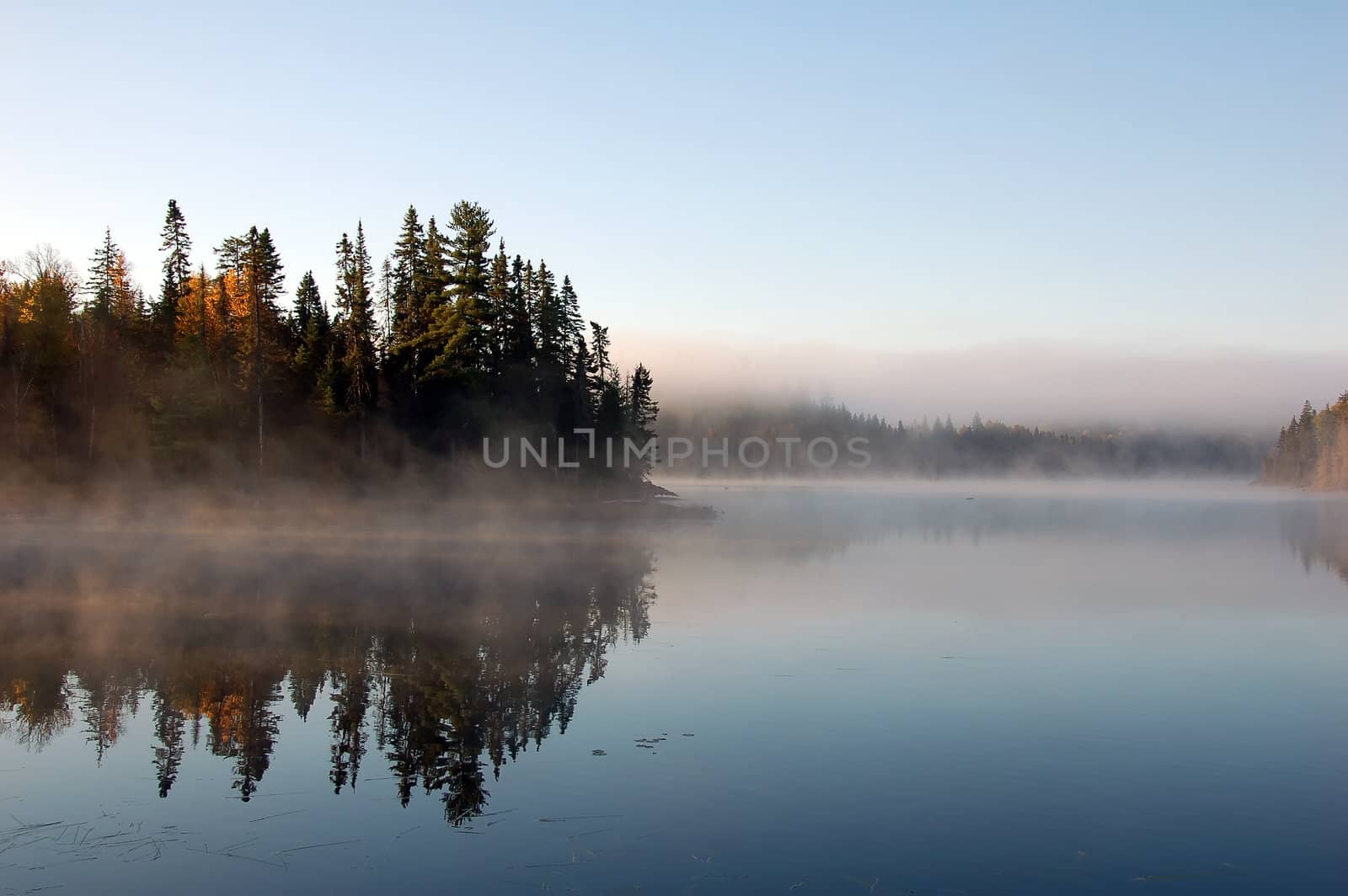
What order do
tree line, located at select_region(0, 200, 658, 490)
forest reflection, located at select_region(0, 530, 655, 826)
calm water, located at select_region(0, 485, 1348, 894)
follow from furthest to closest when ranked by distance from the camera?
tree line, located at select_region(0, 200, 658, 490) → forest reflection, located at select_region(0, 530, 655, 826) → calm water, located at select_region(0, 485, 1348, 894)

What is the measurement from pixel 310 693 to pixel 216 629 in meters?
8.38

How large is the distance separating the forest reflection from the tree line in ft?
81.0

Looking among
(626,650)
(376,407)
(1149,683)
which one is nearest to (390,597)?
(626,650)

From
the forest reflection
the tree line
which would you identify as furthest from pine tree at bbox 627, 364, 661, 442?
the forest reflection

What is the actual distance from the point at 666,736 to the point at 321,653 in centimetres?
1065

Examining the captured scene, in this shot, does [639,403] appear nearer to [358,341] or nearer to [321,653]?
[358,341]

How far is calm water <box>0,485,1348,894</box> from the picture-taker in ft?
38.5

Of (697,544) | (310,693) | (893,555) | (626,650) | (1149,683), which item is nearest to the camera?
(310,693)

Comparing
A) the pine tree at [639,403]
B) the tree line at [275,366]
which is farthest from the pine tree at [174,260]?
the pine tree at [639,403]

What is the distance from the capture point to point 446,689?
66.0ft

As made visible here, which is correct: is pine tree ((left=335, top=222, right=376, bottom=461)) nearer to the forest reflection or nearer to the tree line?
the tree line

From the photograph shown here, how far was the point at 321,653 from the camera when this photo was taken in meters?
23.8

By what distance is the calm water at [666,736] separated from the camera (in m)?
11.7

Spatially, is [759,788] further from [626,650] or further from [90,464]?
[90,464]
